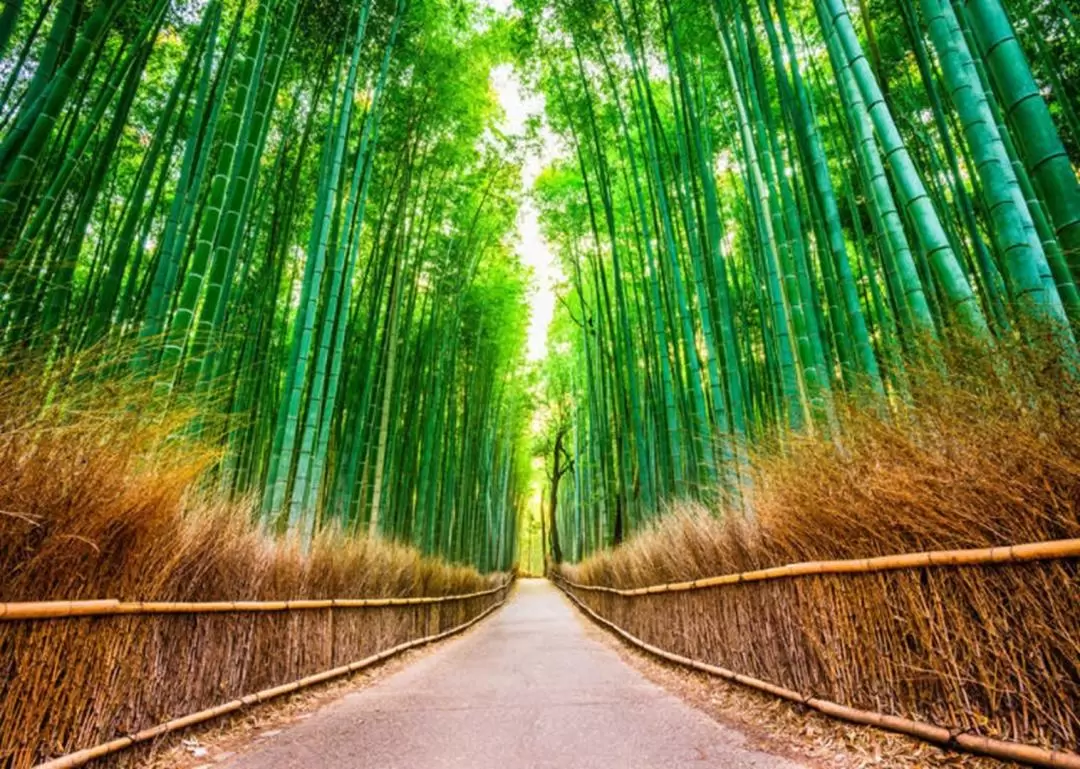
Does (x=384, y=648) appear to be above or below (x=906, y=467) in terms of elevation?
below

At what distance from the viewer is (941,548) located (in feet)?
5.26

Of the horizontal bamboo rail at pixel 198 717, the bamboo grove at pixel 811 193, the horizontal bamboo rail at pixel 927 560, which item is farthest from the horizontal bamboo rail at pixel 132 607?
the bamboo grove at pixel 811 193

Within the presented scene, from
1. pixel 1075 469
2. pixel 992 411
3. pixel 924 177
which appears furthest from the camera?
pixel 924 177

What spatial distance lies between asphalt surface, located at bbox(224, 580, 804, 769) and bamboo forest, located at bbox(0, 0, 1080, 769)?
376mm

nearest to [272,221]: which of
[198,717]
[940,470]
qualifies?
[198,717]

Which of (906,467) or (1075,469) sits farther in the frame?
(906,467)

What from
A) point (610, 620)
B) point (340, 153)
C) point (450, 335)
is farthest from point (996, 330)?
point (450, 335)

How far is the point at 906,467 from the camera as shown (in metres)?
1.73

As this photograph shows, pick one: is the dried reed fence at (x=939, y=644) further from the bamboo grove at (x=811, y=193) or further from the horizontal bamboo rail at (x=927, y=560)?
the bamboo grove at (x=811, y=193)

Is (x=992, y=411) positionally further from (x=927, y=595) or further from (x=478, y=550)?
(x=478, y=550)

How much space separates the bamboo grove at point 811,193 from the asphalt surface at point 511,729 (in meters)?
1.34

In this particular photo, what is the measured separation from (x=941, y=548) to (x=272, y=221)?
5.43 metres

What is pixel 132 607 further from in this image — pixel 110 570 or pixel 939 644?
pixel 939 644

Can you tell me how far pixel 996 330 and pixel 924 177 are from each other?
4.40 metres
